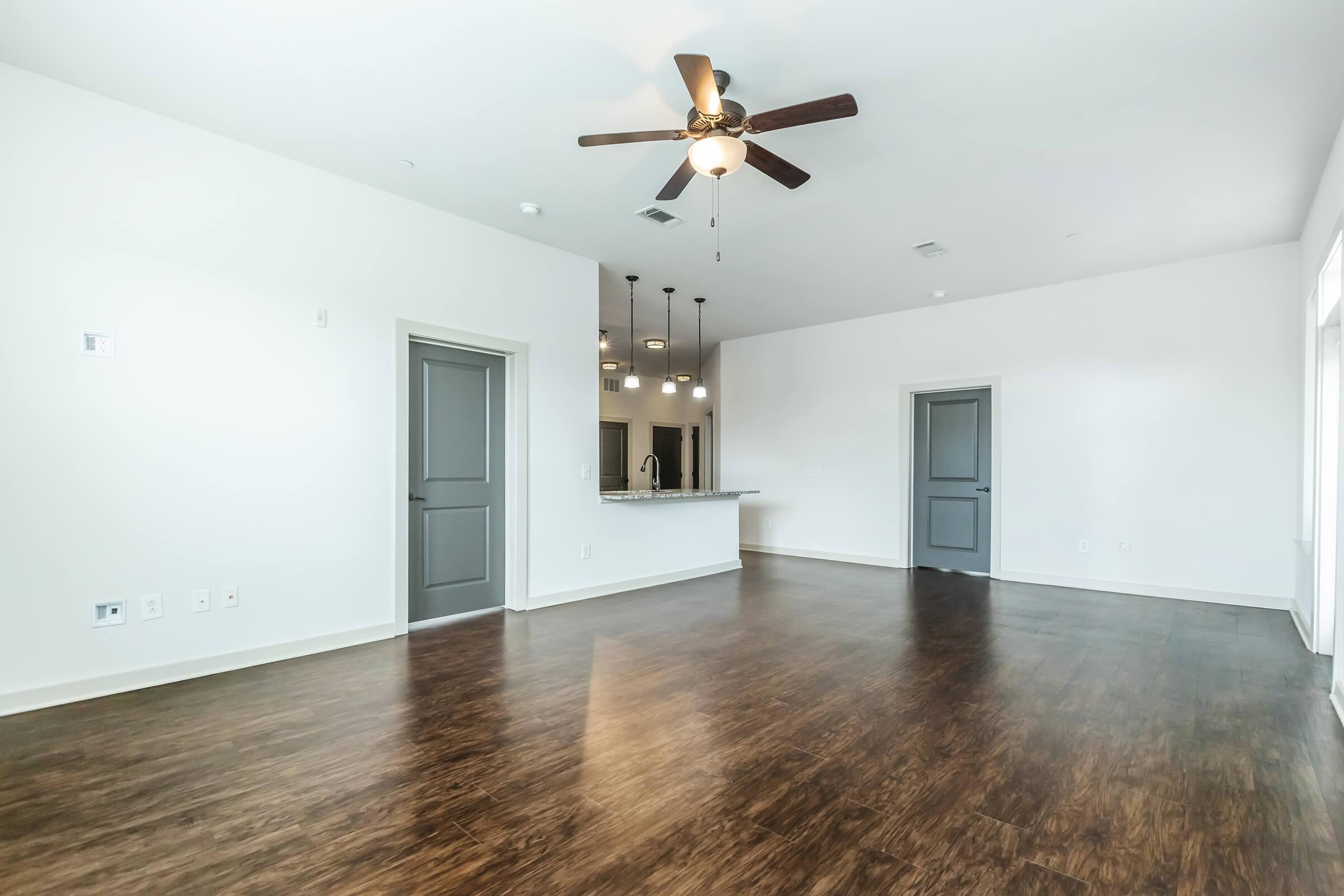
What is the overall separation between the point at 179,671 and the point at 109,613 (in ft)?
1.45

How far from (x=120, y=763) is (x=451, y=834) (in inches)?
58.5

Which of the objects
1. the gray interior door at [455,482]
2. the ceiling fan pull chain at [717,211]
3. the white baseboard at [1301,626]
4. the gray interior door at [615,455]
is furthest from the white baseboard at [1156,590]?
the gray interior door at [615,455]

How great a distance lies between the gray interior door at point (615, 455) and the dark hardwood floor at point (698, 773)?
7039 millimetres

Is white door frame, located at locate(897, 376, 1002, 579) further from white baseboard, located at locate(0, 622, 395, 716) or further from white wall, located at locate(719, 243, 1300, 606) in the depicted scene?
white baseboard, located at locate(0, 622, 395, 716)

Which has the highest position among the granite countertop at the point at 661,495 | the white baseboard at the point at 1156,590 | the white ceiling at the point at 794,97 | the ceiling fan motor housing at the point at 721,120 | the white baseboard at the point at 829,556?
the white ceiling at the point at 794,97

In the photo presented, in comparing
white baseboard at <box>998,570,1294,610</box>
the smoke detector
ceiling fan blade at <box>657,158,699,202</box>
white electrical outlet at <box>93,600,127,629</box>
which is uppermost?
the smoke detector

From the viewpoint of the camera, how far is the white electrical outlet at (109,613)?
10.1 ft

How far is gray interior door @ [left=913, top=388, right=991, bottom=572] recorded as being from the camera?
666 centimetres

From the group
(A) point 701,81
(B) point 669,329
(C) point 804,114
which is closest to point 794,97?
(C) point 804,114

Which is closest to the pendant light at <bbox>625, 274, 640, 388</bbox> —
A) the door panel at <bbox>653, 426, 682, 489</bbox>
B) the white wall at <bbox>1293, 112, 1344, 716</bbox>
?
the door panel at <bbox>653, 426, 682, 489</bbox>

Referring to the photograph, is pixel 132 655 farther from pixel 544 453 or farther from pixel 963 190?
pixel 963 190

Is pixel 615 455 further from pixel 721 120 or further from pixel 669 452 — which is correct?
pixel 721 120

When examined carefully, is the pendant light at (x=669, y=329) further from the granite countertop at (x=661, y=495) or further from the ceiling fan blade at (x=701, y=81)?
the ceiling fan blade at (x=701, y=81)

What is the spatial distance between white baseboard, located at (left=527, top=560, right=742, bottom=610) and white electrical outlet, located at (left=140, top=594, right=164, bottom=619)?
2.30 metres
